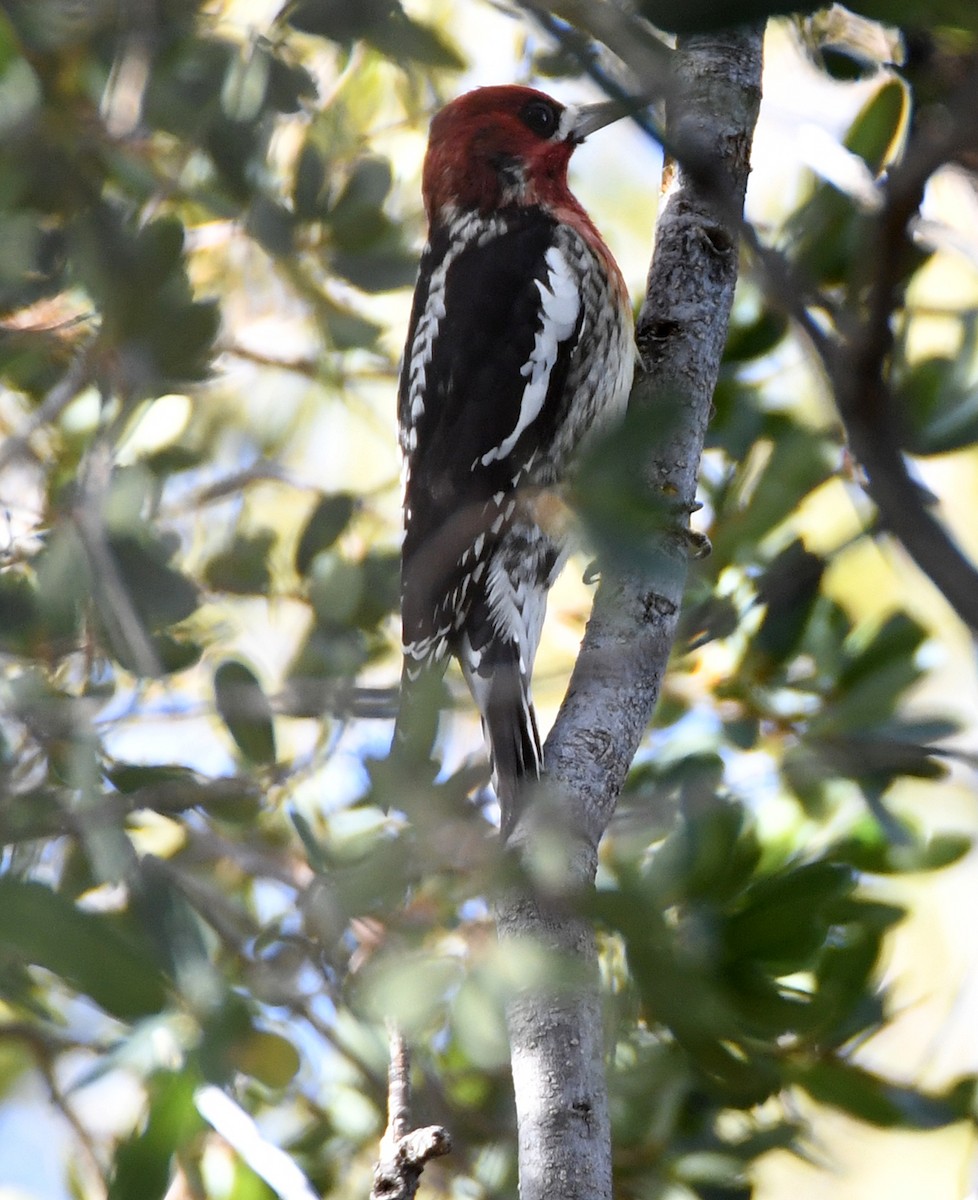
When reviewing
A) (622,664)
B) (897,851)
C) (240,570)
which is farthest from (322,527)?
(897,851)

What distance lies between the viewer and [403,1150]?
153 cm

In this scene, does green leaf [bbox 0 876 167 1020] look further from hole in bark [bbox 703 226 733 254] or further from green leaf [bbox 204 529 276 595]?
hole in bark [bbox 703 226 733 254]

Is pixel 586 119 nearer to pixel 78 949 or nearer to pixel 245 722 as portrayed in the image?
pixel 245 722

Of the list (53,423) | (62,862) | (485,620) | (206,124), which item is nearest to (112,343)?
(206,124)

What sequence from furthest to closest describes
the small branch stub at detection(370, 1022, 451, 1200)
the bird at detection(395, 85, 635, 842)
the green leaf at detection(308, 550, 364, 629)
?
the bird at detection(395, 85, 635, 842) < the green leaf at detection(308, 550, 364, 629) < the small branch stub at detection(370, 1022, 451, 1200)

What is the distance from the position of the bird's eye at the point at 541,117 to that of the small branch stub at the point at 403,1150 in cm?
271

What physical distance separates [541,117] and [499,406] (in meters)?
1.03

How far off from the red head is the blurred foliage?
29.3 inches

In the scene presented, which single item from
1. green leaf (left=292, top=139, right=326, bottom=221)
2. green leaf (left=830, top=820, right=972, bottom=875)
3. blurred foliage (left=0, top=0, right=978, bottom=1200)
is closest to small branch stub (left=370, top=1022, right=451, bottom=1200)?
blurred foliage (left=0, top=0, right=978, bottom=1200)

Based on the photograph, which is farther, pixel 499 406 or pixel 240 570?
pixel 499 406

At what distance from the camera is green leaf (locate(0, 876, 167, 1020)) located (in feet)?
3.14

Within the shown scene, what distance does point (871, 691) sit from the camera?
1997 millimetres

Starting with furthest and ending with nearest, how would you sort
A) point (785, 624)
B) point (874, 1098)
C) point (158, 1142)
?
point (785, 624)
point (874, 1098)
point (158, 1142)

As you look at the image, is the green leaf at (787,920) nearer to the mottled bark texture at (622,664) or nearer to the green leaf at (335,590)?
the mottled bark texture at (622,664)
